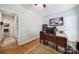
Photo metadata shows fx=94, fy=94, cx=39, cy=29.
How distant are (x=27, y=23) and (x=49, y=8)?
17.4 inches

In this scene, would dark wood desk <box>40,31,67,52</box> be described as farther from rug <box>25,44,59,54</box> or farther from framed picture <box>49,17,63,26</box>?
framed picture <box>49,17,63,26</box>

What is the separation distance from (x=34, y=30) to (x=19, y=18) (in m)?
0.32

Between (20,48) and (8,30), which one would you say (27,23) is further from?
(20,48)

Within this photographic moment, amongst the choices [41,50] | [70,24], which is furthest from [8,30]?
[70,24]

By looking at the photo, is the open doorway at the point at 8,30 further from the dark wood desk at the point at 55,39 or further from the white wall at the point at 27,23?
the dark wood desk at the point at 55,39

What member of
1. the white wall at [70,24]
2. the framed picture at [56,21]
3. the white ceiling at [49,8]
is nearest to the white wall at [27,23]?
the white ceiling at [49,8]

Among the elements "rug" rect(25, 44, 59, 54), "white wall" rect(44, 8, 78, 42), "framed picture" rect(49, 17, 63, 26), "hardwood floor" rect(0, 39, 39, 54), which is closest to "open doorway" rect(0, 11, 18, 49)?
"hardwood floor" rect(0, 39, 39, 54)

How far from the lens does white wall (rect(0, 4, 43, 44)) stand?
1541mm

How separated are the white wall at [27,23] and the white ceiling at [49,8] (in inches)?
2.5

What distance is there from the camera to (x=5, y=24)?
58.4 inches

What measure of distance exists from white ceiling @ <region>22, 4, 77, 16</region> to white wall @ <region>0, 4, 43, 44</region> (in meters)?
0.06

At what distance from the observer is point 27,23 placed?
157 centimetres
